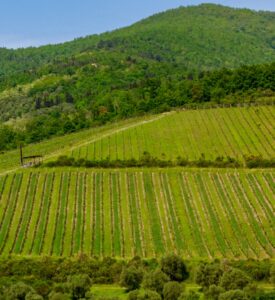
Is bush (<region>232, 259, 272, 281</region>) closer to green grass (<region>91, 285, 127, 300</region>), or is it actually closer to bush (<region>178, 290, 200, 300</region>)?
bush (<region>178, 290, 200, 300</region>)

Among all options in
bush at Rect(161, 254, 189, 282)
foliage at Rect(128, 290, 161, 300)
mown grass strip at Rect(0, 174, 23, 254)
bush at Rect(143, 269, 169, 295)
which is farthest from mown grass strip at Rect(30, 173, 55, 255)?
foliage at Rect(128, 290, 161, 300)

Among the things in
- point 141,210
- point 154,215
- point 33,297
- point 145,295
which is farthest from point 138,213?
point 33,297

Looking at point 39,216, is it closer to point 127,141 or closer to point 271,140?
point 127,141

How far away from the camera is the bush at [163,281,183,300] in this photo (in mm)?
61781

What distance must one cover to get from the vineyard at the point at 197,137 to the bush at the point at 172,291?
53.6m

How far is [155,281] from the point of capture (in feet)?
214

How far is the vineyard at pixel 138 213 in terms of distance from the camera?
276 feet

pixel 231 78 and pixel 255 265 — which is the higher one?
pixel 231 78

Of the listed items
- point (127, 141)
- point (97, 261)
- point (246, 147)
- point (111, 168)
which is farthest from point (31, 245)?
point (246, 147)

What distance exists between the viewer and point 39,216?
9262 centimetres

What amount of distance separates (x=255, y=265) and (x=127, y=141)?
188 ft

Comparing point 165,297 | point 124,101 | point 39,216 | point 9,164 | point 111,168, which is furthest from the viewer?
point 124,101

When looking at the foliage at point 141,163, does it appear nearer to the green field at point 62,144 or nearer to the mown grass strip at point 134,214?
the mown grass strip at point 134,214

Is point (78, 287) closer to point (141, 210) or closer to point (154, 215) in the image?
point (154, 215)
